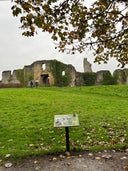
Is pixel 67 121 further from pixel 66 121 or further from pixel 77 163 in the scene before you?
pixel 77 163

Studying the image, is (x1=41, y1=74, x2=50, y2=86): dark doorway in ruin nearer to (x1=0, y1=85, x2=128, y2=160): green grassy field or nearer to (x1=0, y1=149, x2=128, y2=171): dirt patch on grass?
(x1=0, y1=85, x2=128, y2=160): green grassy field

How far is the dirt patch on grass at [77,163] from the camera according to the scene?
8.81 metres

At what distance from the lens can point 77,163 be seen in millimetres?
9156

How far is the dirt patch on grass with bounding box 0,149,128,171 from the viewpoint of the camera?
8812 mm

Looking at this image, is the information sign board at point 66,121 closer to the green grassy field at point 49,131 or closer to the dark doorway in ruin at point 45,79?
the green grassy field at point 49,131

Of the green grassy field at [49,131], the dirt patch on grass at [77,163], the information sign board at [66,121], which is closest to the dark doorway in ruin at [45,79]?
the green grassy field at [49,131]

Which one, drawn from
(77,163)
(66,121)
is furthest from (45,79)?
(77,163)

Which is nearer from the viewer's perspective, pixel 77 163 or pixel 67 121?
pixel 77 163

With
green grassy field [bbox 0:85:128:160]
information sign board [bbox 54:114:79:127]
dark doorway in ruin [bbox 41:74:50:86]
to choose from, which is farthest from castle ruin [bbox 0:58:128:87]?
information sign board [bbox 54:114:79:127]

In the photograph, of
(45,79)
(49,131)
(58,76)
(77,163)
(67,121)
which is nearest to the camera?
(77,163)

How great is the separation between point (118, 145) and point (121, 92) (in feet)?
85.6

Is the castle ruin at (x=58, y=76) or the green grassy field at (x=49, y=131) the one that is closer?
the green grassy field at (x=49, y=131)

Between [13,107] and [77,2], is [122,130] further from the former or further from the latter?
[13,107]

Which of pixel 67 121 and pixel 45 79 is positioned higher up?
pixel 45 79
